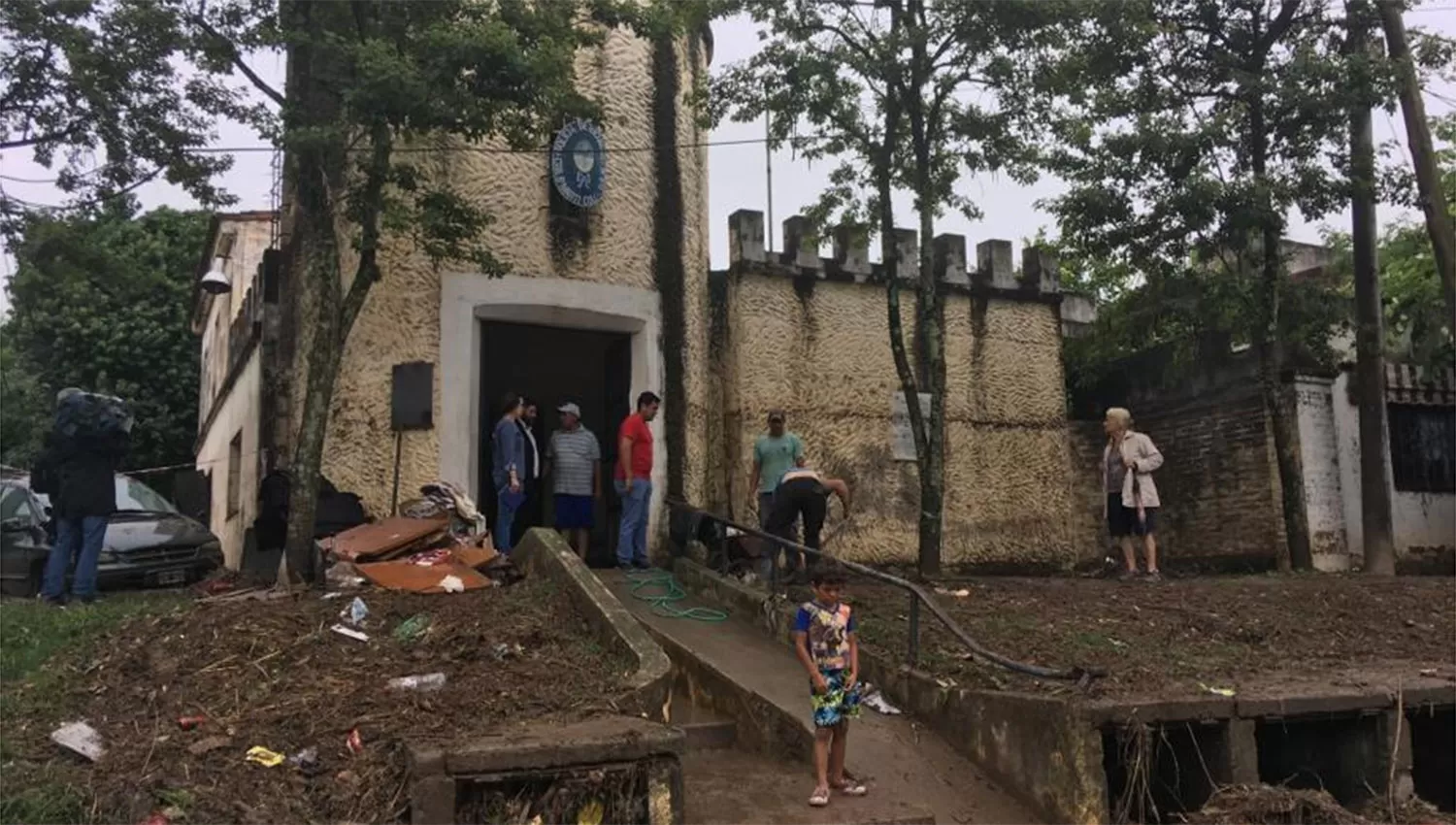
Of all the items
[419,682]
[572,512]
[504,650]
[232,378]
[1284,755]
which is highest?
[232,378]

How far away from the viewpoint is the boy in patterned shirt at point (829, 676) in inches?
246

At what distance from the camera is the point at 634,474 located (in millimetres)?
10844

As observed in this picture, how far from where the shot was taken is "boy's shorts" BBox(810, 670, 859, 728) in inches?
246

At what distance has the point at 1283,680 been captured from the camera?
297 inches

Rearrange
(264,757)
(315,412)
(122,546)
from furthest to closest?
(122,546) → (315,412) → (264,757)

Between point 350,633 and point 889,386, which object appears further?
point 889,386

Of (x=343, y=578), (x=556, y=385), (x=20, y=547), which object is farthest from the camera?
(x=556, y=385)

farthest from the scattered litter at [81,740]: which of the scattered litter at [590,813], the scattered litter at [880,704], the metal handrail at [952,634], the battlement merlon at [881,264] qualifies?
the battlement merlon at [881,264]

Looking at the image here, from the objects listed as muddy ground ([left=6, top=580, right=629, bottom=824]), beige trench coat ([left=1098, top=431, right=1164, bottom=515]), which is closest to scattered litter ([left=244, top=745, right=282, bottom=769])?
muddy ground ([left=6, top=580, right=629, bottom=824])

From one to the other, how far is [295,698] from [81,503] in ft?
13.0

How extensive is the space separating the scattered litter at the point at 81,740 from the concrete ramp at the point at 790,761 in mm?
3033

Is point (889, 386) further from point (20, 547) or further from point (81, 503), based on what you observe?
point (20, 547)

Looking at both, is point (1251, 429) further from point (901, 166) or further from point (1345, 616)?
point (901, 166)

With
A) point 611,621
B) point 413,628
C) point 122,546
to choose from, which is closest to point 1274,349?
point 611,621
